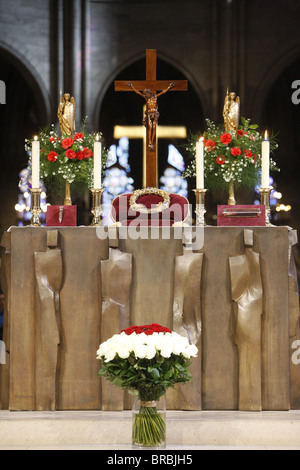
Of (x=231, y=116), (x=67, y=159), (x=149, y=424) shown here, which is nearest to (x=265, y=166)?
(x=231, y=116)

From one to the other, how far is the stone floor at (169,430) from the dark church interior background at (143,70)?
6204 mm

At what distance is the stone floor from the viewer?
322 cm

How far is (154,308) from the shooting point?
12.9 ft

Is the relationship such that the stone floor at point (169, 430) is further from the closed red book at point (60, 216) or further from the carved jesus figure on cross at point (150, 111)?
the carved jesus figure on cross at point (150, 111)

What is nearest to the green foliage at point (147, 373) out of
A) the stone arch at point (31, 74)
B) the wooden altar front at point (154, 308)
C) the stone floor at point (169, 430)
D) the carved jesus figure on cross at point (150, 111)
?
the stone floor at point (169, 430)

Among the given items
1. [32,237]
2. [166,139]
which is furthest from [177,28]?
[32,237]

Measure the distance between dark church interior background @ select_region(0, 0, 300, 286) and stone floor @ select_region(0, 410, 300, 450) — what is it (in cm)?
620

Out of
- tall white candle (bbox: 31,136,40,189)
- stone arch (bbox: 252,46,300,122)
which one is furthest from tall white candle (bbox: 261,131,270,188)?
stone arch (bbox: 252,46,300,122)

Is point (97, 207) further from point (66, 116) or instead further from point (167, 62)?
point (167, 62)

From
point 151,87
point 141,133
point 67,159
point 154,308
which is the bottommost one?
point 154,308

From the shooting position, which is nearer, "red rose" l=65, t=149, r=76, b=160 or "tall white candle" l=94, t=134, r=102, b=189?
"tall white candle" l=94, t=134, r=102, b=189

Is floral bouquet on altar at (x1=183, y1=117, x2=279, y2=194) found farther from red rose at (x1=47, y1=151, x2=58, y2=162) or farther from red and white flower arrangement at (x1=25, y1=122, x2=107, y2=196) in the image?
red rose at (x1=47, y1=151, x2=58, y2=162)

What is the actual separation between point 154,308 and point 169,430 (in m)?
0.71

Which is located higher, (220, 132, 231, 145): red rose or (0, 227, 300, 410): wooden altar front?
(220, 132, 231, 145): red rose
